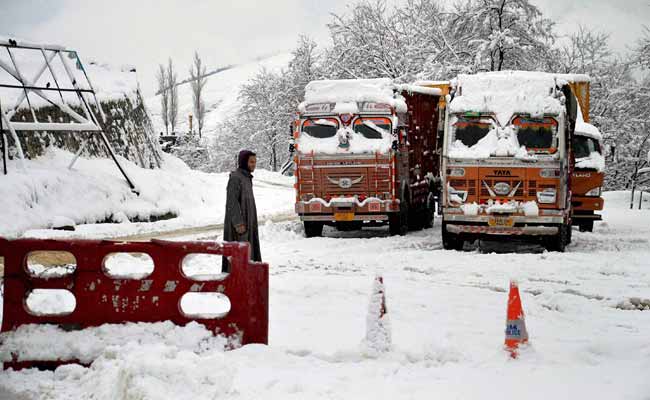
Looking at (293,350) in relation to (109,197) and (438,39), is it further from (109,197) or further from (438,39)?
(438,39)

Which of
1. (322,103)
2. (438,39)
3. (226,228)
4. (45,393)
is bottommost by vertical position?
(45,393)

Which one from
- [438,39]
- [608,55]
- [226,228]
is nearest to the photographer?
[226,228]

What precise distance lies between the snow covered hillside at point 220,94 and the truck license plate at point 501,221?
108417mm

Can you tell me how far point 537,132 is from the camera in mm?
14250

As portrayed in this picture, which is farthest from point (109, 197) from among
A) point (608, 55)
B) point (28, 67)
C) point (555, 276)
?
point (608, 55)

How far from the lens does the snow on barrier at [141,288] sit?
21.9 ft

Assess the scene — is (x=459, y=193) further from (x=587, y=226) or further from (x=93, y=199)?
(x=93, y=199)

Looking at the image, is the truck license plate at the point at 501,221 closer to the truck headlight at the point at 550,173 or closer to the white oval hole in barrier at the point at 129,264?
the truck headlight at the point at 550,173

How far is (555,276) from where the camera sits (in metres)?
11.1

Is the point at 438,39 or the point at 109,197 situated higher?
the point at 438,39

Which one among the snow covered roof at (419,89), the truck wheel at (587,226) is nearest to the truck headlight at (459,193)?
the snow covered roof at (419,89)

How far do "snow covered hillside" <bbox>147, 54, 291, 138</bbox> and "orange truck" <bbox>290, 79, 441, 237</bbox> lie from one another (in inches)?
4125

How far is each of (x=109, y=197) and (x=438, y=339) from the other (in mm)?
14194

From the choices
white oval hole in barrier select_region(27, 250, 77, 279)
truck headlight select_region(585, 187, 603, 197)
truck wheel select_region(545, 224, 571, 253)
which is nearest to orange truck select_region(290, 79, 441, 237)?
truck wheel select_region(545, 224, 571, 253)
